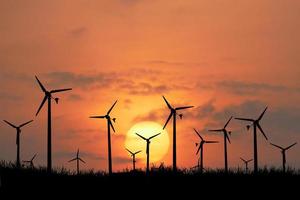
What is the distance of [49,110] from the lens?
9456 centimetres

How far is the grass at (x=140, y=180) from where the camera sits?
247 ft

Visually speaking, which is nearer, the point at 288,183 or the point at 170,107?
the point at 288,183

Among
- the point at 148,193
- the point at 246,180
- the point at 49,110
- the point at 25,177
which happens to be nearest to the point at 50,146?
the point at 49,110

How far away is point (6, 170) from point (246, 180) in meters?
26.0

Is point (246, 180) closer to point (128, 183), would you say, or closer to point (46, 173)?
point (128, 183)

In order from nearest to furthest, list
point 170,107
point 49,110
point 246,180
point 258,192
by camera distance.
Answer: point 258,192
point 246,180
point 49,110
point 170,107

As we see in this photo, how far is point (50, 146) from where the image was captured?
8975 centimetres

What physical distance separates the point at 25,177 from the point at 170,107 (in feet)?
152

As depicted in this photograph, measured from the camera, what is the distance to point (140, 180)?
7900cm

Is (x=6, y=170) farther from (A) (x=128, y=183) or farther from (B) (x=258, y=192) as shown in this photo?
(B) (x=258, y=192)

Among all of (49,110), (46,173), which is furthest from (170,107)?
(46,173)

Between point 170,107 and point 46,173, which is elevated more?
point 170,107

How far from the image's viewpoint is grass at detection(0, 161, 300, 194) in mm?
75312

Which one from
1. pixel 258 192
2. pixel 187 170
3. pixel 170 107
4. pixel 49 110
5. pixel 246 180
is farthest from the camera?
pixel 170 107
